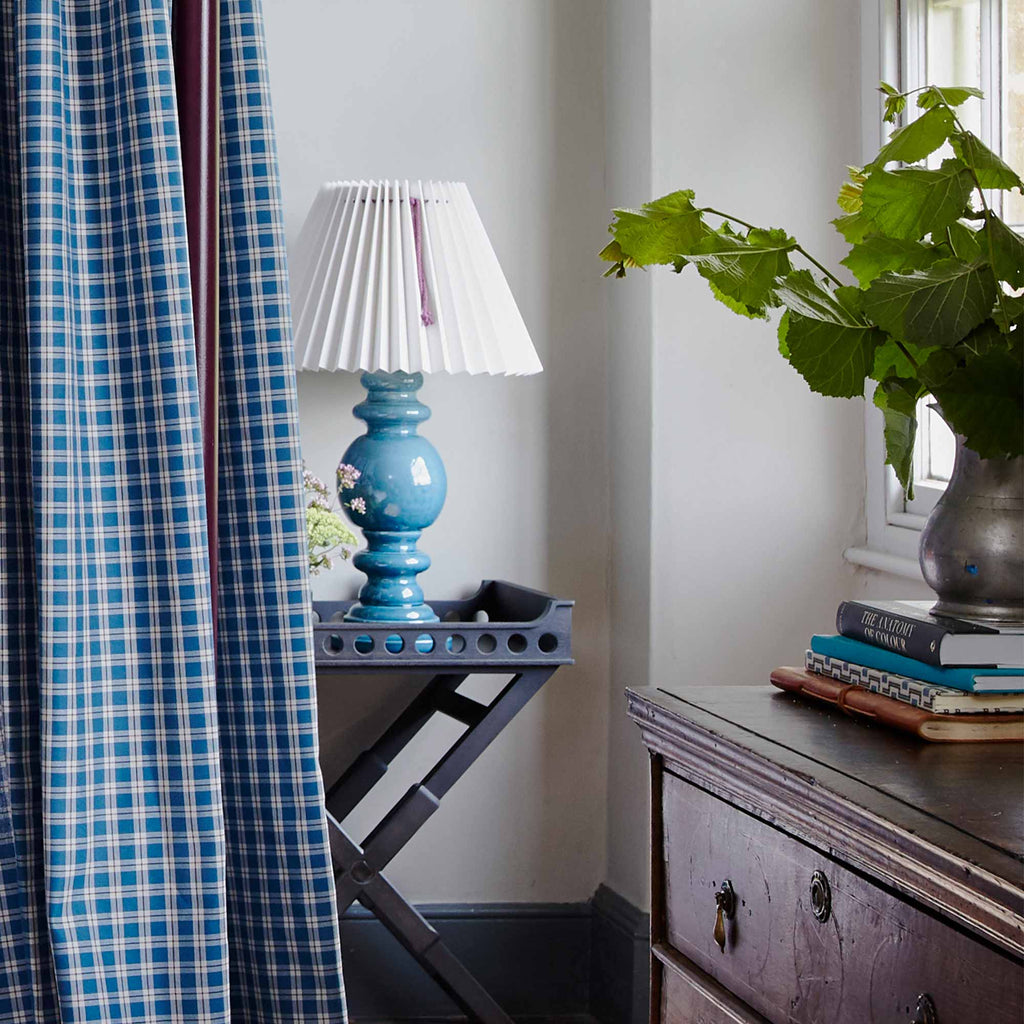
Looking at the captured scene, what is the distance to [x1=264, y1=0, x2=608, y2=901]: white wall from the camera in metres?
2.31

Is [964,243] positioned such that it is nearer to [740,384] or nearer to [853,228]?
[853,228]

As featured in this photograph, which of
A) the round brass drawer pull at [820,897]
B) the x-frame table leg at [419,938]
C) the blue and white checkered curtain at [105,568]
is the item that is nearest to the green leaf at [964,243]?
the round brass drawer pull at [820,897]

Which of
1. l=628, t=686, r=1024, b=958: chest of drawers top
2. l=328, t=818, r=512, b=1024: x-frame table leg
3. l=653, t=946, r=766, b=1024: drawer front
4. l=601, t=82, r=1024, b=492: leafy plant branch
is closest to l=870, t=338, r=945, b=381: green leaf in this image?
l=601, t=82, r=1024, b=492: leafy plant branch

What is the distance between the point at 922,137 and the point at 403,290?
1.00 metres

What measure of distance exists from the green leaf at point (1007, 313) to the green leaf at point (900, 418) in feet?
0.33

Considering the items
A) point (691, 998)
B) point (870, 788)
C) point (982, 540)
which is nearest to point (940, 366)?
point (982, 540)

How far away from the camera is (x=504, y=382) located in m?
2.38

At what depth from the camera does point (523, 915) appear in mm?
2400

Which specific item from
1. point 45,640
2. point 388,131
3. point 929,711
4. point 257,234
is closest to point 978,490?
point 929,711

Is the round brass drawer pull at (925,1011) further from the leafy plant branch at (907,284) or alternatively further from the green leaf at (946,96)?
the green leaf at (946,96)

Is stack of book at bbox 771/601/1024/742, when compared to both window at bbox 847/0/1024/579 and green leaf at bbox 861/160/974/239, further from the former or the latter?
window at bbox 847/0/1024/579

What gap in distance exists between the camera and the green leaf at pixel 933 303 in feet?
3.51

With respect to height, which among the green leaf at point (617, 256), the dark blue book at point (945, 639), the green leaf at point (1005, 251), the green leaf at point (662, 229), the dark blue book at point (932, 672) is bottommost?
the dark blue book at point (932, 672)

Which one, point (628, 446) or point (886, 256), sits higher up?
point (886, 256)
